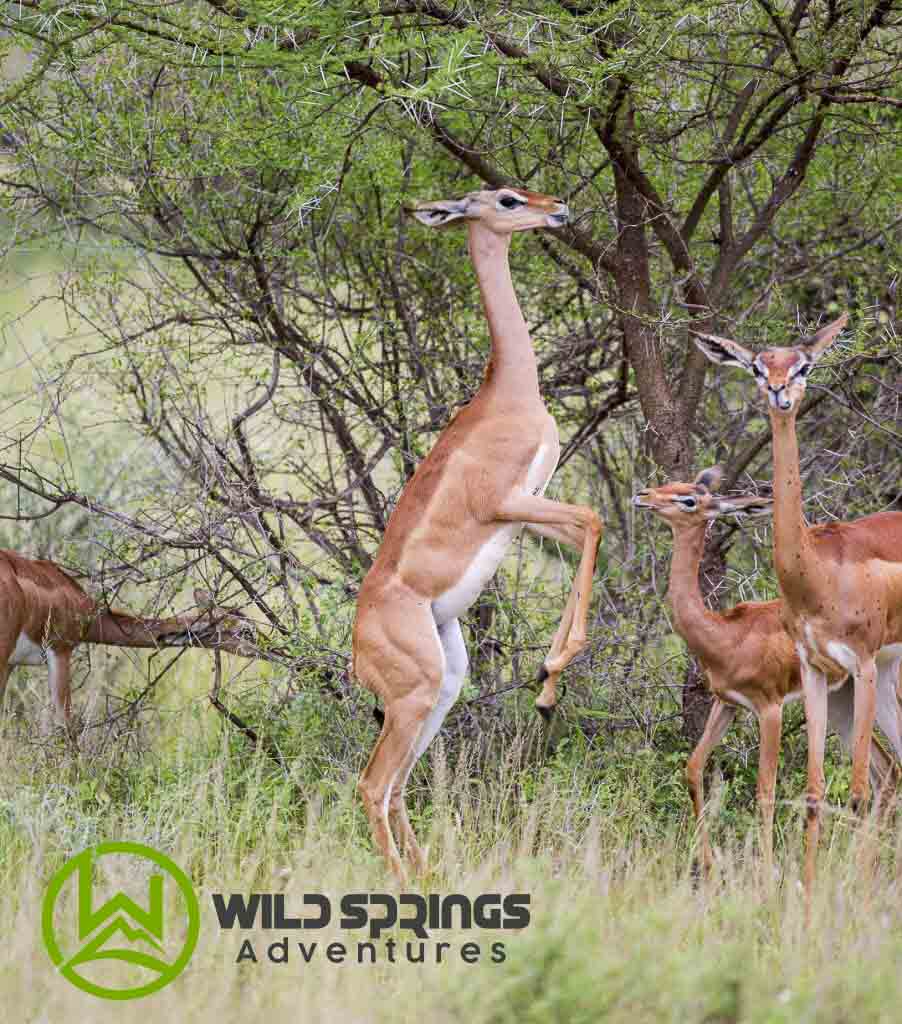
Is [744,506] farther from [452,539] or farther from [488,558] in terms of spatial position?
[452,539]

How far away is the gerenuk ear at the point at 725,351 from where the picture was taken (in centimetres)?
528

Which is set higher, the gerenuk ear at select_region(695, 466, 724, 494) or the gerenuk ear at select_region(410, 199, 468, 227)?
the gerenuk ear at select_region(410, 199, 468, 227)

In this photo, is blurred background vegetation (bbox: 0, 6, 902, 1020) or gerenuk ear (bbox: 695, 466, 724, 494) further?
gerenuk ear (bbox: 695, 466, 724, 494)

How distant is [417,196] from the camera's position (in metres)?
7.20

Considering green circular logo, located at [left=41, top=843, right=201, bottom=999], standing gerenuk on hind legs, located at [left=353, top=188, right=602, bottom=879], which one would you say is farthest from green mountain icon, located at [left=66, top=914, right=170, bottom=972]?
standing gerenuk on hind legs, located at [left=353, top=188, right=602, bottom=879]

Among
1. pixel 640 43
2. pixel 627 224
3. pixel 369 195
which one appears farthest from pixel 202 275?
pixel 640 43

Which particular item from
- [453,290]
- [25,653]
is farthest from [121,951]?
[453,290]

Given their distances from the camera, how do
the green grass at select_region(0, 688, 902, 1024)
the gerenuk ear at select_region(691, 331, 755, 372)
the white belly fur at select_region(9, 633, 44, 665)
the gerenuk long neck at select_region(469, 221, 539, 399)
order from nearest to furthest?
the green grass at select_region(0, 688, 902, 1024)
the gerenuk ear at select_region(691, 331, 755, 372)
the gerenuk long neck at select_region(469, 221, 539, 399)
the white belly fur at select_region(9, 633, 44, 665)

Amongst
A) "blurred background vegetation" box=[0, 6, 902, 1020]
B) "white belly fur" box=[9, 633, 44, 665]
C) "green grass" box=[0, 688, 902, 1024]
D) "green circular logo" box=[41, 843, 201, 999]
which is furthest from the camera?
"white belly fur" box=[9, 633, 44, 665]

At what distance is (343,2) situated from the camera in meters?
5.30

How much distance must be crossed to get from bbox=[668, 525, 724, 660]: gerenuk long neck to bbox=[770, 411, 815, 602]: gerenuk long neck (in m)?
0.54

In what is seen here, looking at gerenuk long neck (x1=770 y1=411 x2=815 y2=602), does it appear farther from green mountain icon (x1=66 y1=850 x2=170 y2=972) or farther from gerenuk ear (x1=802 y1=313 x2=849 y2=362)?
green mountain icon (x1=66 y1=850 x2=170 y2=972)

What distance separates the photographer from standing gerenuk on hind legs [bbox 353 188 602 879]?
524 cm

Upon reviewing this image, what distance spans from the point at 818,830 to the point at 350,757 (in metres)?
1.97
